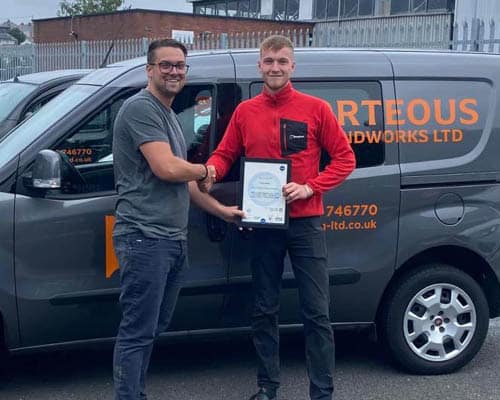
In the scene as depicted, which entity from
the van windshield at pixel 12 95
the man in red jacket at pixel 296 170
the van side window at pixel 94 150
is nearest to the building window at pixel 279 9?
the van windshield at pixel 12 95

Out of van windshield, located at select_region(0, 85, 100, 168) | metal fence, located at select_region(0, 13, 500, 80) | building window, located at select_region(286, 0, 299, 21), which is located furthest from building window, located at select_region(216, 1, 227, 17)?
van windshield, located at select_region(0, 85, 100, 168)

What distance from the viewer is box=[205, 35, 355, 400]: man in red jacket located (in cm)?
409

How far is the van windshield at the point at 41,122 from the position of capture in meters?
4.33

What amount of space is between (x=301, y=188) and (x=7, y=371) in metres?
2.31

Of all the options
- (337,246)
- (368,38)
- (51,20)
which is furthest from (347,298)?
(51,20)

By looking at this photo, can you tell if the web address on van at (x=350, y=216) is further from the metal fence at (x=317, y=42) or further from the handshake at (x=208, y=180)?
the metal fence at (x=317, y=42)

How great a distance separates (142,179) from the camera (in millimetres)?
3764

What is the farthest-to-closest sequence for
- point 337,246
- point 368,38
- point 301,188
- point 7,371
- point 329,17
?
1. point 329,17
2. point 368,38
3. point 7,371
4. point 337,246
5. point 301,188

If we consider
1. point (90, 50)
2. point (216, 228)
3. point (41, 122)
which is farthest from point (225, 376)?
point (90, 50)

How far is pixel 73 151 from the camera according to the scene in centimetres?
435

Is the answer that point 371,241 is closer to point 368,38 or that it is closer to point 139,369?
point 139,369

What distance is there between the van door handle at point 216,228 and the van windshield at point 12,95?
15.2 feet

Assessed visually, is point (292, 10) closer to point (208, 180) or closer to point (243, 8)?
point (243, 8)

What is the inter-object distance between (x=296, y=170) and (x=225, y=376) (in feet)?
5.06
